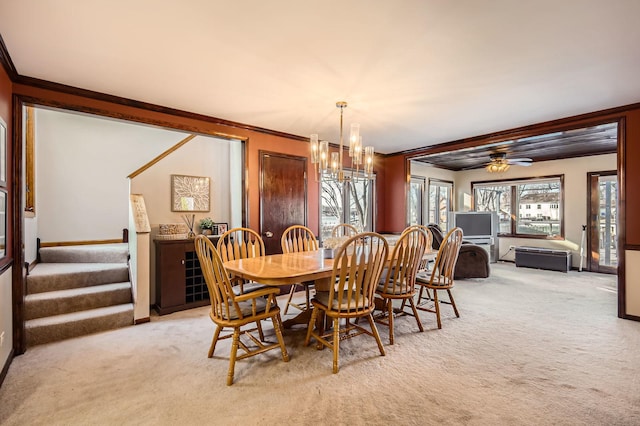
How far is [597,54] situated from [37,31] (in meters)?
3.87

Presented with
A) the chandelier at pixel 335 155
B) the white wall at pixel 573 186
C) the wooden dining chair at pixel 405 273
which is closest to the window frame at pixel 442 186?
the white wall at pixel 573 186

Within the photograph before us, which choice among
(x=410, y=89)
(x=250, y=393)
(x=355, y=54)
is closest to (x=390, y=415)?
(x=250, y=393)

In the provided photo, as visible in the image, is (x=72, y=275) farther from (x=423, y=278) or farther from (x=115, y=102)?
(x=423, y=278)

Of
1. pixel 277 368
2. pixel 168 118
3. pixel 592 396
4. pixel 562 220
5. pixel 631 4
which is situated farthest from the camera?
pixel 562 220

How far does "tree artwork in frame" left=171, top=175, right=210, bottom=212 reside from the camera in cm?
427

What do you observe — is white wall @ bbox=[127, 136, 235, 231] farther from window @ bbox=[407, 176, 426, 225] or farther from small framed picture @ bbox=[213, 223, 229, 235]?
window @ bbox=[407, 176, 426, 225]

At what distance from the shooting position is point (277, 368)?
2.25 meters

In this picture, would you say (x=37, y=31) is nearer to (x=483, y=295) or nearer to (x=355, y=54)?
(x=355, y=54)

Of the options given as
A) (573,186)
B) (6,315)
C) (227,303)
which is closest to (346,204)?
(227,303)

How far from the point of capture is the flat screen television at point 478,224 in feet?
22.3

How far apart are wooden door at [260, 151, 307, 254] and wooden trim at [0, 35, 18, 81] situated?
247 cm

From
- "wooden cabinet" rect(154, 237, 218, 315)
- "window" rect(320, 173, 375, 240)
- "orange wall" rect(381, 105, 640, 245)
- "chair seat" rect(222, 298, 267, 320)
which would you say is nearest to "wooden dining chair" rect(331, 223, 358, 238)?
"window" rect(320, 173, 375, 240)

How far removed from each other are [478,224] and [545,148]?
1.94 m

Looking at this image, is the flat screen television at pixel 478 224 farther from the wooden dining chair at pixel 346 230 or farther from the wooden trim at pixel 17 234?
the wooden trim at pixel 17 234
